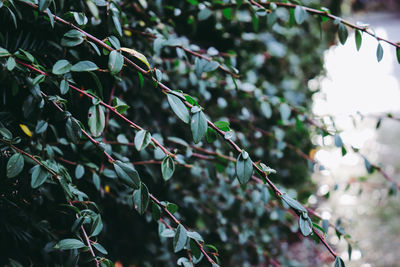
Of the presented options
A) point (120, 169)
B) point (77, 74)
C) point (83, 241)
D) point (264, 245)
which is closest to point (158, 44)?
point (77, 74)

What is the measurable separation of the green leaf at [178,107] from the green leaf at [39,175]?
0.31m

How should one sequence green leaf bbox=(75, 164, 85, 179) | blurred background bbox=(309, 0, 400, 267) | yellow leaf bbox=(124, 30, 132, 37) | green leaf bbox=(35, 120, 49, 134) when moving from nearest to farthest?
green leaf bbox=(35, 120, 49, 134) → green leaf bbox=(75, 164, 85, 179) → yellow leaf bbox=(124, 30, 132, 37) → blurred background bbox=(309, 0, 400, 267)

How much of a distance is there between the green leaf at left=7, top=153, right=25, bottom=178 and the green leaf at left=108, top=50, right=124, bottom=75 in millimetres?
269

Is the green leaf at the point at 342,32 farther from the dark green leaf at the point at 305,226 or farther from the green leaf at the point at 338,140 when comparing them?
the dark green leaf at the point at 305,226

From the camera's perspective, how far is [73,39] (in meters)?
0.73

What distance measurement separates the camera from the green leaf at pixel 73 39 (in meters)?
0.72

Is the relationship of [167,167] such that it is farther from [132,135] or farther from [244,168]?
[132,135]

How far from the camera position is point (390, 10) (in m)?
8.30

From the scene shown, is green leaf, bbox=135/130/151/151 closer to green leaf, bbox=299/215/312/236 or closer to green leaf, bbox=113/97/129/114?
green leaf, bbox=113/97/129/114

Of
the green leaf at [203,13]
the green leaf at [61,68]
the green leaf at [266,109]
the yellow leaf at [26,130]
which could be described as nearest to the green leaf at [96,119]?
Answer: the green leaf at [61,68]

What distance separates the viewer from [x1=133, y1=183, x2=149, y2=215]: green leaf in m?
0.71

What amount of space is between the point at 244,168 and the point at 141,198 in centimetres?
24

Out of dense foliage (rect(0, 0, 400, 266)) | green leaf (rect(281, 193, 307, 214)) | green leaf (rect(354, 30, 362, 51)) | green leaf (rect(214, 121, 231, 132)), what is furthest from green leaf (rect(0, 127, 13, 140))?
green leaf (rect(354, 30, 362, 51))

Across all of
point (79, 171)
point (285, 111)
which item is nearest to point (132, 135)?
point (79, 171)
